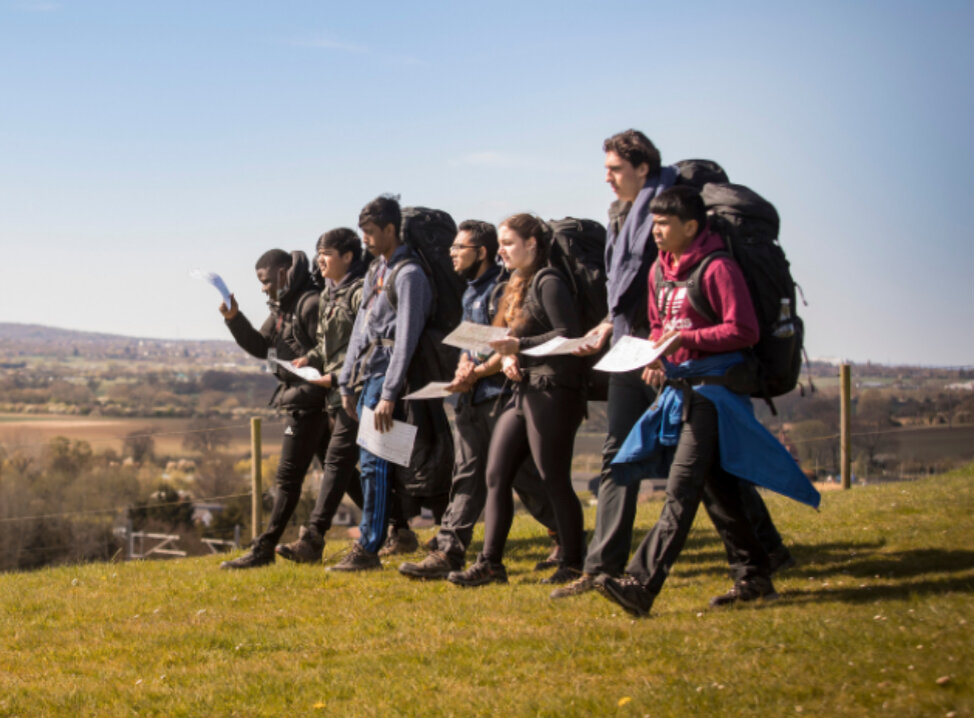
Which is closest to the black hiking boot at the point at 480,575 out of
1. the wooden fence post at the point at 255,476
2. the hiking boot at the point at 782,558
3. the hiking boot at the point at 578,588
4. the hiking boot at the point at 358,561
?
the hiking boot at the point at 578,588

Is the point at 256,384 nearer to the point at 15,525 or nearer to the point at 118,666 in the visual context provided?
the point at 15,525

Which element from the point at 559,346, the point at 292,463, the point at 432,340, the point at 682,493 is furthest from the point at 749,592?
the point at 292,463

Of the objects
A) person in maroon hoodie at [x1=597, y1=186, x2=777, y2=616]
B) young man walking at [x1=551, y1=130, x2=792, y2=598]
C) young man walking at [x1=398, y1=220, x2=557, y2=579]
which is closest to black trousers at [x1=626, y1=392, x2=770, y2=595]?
person in maroon hoodie at [x1=597, y1=186, x2=777, y2=616]

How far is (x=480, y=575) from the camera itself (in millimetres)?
6625

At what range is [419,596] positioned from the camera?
652cm

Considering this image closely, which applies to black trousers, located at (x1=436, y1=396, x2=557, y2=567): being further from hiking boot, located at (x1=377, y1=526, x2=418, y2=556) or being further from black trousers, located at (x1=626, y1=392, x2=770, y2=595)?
black trousers, located at (x1=626, y1=392, x2=770, y2=595)

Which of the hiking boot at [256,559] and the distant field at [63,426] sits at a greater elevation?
the hiking boot at [256,559]

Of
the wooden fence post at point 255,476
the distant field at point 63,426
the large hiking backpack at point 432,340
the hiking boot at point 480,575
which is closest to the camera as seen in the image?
the hiking boot at point 480,575

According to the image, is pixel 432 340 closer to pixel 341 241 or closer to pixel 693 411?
pixel 341 241

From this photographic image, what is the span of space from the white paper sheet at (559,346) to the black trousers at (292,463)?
2.64 metres

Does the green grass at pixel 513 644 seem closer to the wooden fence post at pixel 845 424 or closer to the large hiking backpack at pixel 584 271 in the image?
the large hiking backpack at pixel 584 271

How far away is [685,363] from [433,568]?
7.94 feet

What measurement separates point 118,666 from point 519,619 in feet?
6.33

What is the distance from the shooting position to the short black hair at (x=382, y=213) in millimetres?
7441
